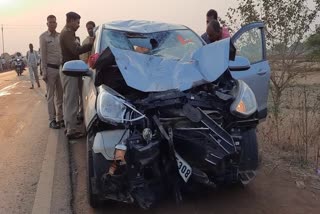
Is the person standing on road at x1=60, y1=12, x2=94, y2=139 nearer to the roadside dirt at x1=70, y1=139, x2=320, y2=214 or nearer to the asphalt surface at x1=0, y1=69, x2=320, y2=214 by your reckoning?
the asphalt surface at x1=0, y1=69, x2=320, y2=214

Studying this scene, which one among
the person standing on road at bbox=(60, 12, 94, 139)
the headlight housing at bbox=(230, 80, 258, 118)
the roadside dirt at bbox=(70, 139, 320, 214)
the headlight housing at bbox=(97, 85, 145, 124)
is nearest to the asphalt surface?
the roadside dirt at bbox=(70, 139, 320, 214)

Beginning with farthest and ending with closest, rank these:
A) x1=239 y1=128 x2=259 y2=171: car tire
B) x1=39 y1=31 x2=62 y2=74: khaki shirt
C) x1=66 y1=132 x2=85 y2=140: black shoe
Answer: x1=39 y1=31 x2=62 y2=74: khaki shirt < x1=66 y1=132 x2=85 y2=140: black shoe < x1=239 y1=128 x2=259 y2=171: car tire

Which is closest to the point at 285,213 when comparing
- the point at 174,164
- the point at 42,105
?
the point at 174,164

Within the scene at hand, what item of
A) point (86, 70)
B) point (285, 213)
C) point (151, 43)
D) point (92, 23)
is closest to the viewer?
point (285, 213)

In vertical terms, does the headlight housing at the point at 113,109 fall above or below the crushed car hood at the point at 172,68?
below

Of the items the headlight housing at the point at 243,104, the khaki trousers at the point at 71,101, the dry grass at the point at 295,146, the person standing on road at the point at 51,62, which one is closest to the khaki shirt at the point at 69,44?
the khaki trousers at the point at 71,101

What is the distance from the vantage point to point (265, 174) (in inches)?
222

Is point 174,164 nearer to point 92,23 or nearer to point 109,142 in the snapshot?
point 109,142

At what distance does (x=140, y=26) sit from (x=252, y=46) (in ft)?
5.68

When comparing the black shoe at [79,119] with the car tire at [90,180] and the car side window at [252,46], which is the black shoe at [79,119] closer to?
the car side window at [252,46]

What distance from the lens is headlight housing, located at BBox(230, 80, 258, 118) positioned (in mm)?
4301

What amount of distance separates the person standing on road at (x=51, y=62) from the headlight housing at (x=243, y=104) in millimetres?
5203

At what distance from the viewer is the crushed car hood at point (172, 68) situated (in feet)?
15.3

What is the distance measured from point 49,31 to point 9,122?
2.39 metres
